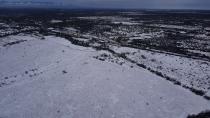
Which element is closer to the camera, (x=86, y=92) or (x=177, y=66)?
(x=86, y=92)

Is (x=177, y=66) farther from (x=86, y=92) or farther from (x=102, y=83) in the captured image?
(x=86, y=92)

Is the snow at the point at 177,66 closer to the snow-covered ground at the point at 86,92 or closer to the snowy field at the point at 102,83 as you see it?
the snowy field at the point at 102,83

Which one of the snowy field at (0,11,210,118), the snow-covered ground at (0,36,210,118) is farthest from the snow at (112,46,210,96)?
the snow-covered ground at (0,36,210,118)

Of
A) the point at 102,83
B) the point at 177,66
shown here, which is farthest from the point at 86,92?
the point at 177,66

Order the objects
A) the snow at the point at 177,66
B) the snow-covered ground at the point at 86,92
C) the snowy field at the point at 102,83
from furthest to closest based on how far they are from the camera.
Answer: the snow at the point at 177,66 → the snowy field at the point at 102,83 → the snow-covered ground at the point at 86,92

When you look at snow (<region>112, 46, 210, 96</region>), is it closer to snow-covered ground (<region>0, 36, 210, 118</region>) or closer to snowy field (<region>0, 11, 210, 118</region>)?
snowy field (<region>0, 11, 210, 118</region>)

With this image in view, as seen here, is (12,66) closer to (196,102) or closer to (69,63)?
(69,63)

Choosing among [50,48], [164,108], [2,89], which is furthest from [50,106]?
[50,48]

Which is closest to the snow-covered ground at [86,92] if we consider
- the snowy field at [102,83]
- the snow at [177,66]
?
the snowy field at [102,83]
